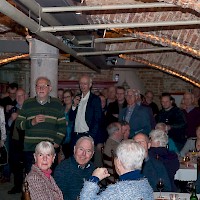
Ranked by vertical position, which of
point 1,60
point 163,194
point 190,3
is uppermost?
point 1,60

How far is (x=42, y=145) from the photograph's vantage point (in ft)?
15.8

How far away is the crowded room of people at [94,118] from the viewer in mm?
4569

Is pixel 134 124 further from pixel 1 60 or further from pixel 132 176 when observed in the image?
pixel 1 60

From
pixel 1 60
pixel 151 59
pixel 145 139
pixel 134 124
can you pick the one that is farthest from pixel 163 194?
pixel 1 60

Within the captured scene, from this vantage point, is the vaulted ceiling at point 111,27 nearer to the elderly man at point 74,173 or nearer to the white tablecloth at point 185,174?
the elderly man at point 74,173

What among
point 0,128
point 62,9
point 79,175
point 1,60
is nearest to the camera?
point 79,175

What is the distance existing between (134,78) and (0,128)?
8299 millimetres

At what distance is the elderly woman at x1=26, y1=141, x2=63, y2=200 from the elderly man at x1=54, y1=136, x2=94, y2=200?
32cm

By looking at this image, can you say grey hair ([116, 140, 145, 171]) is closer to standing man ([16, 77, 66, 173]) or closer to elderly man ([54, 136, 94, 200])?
elderly man ([54, 136, 94, 200])

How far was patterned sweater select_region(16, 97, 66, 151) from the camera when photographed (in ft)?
21.5

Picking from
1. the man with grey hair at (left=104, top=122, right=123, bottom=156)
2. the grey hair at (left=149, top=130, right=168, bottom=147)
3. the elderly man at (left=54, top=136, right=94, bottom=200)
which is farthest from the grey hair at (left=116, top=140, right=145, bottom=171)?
the man with grey hair at (left=104, top=122, right=123, bottom=156)

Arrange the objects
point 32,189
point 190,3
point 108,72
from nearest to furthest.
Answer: point 32,189 → point 190,3 → point 108,72

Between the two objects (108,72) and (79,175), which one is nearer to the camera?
(79,175)

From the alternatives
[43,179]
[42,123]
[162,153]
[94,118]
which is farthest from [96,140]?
[43,179]
